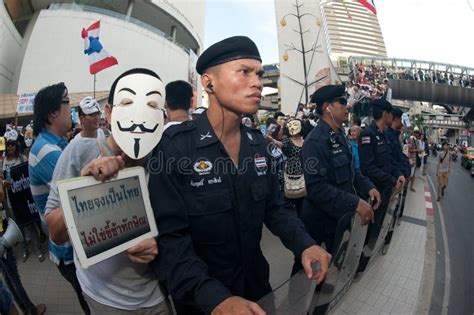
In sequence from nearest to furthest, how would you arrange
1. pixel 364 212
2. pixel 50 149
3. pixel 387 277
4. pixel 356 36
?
pixel 50 149, pixel 364 212, pixel 387 277, pixel 356 36

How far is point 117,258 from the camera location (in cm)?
137

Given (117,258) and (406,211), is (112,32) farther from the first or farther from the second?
(117,258)

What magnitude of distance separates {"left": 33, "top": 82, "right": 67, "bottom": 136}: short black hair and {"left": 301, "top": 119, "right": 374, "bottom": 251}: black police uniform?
84.2 inches

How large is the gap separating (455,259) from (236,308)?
5.29 meters

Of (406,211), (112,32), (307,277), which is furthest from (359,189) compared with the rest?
(112,32)

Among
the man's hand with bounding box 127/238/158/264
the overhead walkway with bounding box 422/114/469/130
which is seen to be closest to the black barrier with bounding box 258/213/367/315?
the man's hand with bounding box 127/238/158/264

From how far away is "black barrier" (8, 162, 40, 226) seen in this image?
3.44 m

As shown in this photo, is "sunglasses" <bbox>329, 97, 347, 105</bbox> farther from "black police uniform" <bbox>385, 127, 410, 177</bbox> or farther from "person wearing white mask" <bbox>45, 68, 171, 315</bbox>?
"black police uniform" <bbox>385, 127, 410, 177</bbox>

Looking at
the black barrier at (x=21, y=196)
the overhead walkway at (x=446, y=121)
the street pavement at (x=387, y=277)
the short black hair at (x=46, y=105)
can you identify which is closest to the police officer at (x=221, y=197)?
the street pavement at (x=387, y=277)

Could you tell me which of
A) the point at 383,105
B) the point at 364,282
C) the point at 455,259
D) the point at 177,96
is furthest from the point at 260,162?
the point at 455,259

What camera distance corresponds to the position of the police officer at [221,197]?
1.22 meters

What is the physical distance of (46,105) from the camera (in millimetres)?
2223

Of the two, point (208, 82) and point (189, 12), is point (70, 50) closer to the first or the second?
point (189, 12)

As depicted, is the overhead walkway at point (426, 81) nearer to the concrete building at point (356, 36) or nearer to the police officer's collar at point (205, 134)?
the police officer's collar at point (205, 134)
